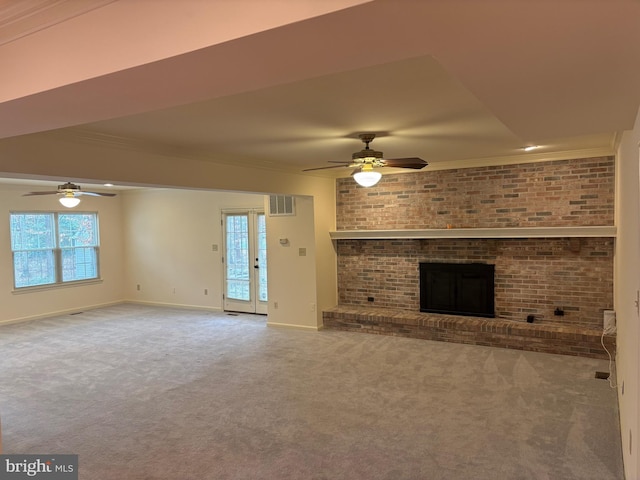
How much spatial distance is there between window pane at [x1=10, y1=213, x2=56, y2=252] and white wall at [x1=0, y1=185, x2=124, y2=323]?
0.14 metres

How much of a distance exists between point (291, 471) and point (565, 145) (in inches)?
178

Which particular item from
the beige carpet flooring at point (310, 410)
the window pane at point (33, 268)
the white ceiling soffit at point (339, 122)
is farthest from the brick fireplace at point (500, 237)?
the window pane at point (33, 268)

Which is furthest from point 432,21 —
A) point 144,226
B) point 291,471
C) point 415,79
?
point 144,226

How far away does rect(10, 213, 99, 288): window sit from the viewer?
7.98 m

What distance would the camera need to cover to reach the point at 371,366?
500cm

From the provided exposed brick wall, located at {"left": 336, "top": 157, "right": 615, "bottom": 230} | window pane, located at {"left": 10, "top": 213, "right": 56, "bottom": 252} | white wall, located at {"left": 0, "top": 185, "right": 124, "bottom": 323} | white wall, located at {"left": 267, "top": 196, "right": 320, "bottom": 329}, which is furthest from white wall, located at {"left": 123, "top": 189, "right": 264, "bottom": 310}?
exposed brick wall, located at {"left": 336, "top": 157, "right": 615, "bottom": 230}

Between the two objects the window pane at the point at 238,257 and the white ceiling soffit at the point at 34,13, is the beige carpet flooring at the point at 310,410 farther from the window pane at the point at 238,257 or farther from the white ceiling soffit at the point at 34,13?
the white ceiling soffit at the point at 34,13

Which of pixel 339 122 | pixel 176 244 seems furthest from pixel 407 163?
pixel 176 244

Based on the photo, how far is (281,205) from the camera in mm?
7078

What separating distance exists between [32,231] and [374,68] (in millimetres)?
8252

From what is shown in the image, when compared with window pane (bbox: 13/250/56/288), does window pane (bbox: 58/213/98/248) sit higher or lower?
higher

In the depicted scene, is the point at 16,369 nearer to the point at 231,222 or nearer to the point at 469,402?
the point at 231,222

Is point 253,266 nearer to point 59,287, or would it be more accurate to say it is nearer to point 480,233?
point 59,287

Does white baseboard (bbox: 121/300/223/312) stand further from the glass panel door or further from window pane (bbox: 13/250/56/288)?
window pane (bbox: 13/250/56/288)
